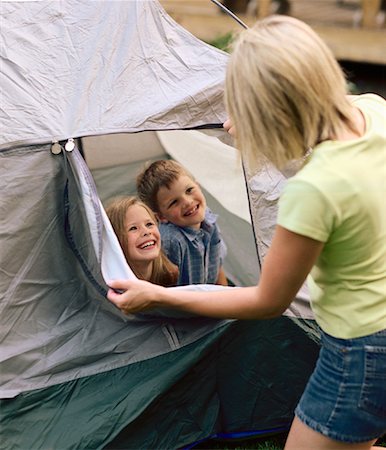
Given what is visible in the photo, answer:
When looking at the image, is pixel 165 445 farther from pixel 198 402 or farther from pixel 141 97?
pixel 141 97

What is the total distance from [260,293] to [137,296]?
0.94ft

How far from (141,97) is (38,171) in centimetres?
36

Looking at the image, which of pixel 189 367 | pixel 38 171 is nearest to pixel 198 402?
pixel 189 367

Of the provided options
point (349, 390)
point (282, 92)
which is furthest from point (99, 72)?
point (349, 390)

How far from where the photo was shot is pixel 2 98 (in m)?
2.09

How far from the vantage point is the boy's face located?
263 centimetres

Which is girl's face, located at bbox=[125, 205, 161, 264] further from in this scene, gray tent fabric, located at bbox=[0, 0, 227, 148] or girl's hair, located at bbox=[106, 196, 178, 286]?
gray tent fabric, located at bbox=[0, 0, 227, 148]

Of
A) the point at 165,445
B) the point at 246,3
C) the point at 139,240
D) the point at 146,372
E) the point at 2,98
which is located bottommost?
the point at 246,3

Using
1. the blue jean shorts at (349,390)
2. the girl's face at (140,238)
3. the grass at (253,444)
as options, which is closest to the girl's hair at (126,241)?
the girl's face at (140,238)

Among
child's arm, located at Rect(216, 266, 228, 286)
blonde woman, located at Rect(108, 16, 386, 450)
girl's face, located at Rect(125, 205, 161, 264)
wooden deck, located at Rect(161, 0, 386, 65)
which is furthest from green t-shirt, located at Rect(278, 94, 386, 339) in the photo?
wooden deck, located at Rect(161, 0, 386, 65)

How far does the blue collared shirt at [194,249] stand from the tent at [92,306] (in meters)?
0.42

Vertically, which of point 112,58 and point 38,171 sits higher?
point 112,58

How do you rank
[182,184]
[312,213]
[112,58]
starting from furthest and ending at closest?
1. [182,184]
2. [112,58]
3. [312,213]

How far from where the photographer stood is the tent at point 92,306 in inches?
80.7
